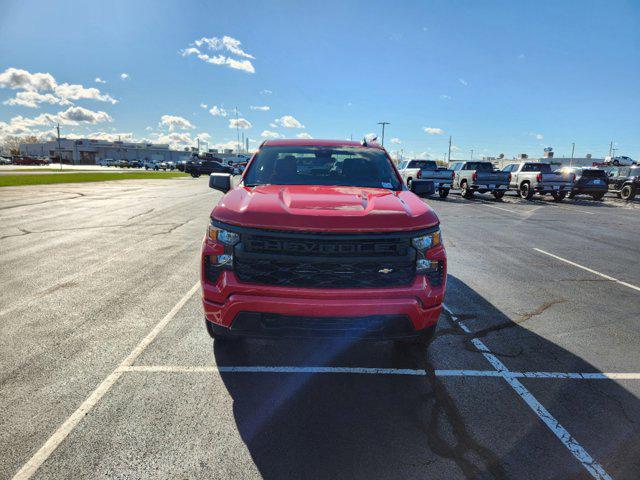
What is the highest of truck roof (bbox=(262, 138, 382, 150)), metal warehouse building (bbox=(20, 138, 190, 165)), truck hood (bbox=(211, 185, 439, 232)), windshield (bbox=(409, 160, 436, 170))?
metal warehouse building (bbox=(20, 138, 190, 165))

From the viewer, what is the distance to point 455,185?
24594 mm

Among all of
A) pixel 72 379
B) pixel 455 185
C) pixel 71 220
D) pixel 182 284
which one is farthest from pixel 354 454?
pixel 455 185

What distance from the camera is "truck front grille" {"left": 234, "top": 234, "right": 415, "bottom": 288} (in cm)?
283

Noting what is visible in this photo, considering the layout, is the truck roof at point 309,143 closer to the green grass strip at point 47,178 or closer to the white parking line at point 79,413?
the white parking line at point 79,413

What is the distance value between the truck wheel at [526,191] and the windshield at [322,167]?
2084cm

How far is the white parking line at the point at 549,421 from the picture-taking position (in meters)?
2.31

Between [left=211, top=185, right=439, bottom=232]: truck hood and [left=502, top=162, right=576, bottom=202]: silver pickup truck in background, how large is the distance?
2147 cm

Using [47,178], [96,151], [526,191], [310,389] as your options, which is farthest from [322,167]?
[96,151]

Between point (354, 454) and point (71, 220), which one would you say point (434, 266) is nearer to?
point (354, 454)

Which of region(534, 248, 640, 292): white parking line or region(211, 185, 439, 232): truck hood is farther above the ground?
region(211, 185, 439, 232): truck hood

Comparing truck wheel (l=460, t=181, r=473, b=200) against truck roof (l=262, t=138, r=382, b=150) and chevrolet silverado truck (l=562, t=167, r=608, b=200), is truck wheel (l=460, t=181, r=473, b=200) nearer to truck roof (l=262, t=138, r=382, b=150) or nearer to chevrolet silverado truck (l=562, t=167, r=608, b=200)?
chevrolet silverado truck (l=562, t=167, r=608, b=200)

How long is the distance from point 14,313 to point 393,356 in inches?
163

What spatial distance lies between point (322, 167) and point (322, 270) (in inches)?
71.7

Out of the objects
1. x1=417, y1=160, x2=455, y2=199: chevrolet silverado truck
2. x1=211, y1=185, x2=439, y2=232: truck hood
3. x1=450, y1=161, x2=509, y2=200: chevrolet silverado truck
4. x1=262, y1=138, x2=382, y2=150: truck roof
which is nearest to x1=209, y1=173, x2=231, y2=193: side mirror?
x1=262, y1=138, x2=382, y2=150: truck roof
